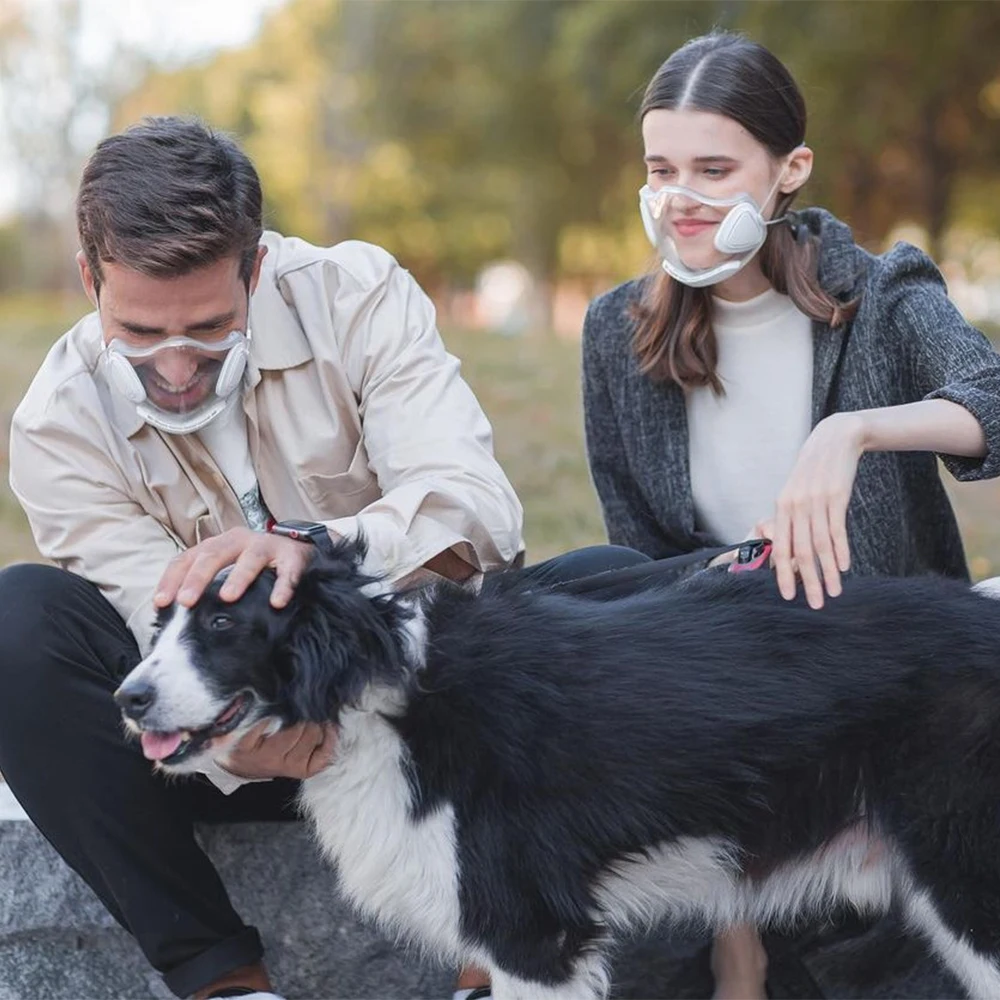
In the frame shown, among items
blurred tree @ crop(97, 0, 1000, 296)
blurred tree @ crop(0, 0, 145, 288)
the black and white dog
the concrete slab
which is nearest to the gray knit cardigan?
the black and white dog

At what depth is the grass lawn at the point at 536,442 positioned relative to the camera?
6.12 metres

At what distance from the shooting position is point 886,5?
1449cm

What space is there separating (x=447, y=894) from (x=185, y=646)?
2.27ft

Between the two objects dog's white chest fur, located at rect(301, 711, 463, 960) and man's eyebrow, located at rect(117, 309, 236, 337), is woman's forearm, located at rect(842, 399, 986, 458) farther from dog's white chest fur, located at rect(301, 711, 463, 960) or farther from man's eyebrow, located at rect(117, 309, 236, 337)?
man's eyebrow, located at rect(117, 309, 236, 337)

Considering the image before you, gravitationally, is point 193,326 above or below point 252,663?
above

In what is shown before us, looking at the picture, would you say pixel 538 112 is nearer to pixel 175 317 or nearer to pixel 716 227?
pixel 716 227

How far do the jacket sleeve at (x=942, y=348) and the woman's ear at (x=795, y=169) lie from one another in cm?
28

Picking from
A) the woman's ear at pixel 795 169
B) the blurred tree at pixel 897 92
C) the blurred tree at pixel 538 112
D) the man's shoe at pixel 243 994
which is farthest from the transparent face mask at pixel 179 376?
the blurred tree at pixel 897 92

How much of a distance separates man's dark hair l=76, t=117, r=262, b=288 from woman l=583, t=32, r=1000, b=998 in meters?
0.99

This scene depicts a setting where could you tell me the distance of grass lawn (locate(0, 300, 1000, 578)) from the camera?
612cm

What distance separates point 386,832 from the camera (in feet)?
8.29

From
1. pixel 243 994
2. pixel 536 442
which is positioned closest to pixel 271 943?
pixel 243 994

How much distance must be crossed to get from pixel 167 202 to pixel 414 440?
0.69 meters

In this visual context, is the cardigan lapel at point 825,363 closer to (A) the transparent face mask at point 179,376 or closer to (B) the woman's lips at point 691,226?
(B) the woman's lips at point 691,226
